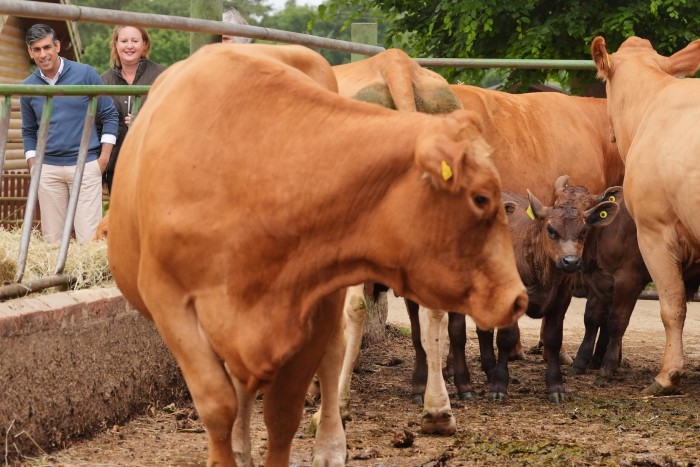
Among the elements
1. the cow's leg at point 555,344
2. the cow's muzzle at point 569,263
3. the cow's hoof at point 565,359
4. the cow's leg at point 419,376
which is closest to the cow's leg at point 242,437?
the cow's leg at point 419,376

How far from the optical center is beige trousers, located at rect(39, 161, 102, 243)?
7.17 meters

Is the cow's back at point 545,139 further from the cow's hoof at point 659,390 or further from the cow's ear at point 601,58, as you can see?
the cow's hoof at point 659,390

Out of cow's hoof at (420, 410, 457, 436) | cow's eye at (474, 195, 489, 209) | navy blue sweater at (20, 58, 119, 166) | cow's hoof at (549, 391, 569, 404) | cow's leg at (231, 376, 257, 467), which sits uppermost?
cow's eye at (474, 195, 489, 209)

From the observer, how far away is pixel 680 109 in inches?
312

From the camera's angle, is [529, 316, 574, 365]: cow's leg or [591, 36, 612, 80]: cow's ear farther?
[529, 316, 574, 365]: cow's leg

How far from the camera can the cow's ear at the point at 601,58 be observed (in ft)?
28.8

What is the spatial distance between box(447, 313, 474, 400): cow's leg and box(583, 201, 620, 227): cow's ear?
1234mm

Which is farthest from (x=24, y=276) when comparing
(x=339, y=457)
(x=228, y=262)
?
(x=228, y=262)

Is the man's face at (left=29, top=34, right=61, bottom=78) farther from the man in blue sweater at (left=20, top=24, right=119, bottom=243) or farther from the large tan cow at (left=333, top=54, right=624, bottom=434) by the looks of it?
the large tan cow at (left=333, top=54, right=624, bottom=434)

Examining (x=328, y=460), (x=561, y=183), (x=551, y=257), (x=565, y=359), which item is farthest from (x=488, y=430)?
(x=565, y=359)

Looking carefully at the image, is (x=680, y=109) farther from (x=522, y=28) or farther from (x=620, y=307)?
(x=522, y=28)

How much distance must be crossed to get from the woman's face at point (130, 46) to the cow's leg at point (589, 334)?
12.2 ft

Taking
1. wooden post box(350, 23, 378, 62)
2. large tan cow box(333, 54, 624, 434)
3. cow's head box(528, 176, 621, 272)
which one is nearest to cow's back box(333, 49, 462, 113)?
large tan cow box(333, 54, 624, 434)

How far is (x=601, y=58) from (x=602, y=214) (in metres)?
Answer: 1.20
